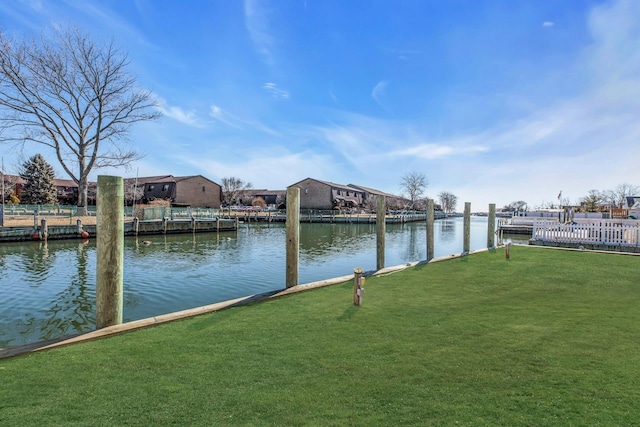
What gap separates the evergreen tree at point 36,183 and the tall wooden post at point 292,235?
56365 mm

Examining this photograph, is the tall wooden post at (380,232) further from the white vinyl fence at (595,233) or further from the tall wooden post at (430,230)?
the white vinyl fence at (595,233)

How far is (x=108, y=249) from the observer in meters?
5.30

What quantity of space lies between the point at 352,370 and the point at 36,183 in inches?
2440

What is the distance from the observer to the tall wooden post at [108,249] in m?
5.26

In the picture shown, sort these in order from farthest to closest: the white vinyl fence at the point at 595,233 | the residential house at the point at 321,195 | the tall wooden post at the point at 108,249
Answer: the residential house at the point at 321,195 < the white vinyl fence at the point at 595,233 < the tall wooden post at the point at 108,249

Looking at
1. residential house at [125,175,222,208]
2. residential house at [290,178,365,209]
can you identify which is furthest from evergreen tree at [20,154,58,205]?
residential house at [290,178,365,209]

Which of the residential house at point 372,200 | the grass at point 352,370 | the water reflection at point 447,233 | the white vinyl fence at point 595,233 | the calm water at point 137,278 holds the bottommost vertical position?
the calm water at point 137,278

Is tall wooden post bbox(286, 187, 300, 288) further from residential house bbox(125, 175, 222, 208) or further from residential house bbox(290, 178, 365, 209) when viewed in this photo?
residential house bbox(290, 178, 365, 209)

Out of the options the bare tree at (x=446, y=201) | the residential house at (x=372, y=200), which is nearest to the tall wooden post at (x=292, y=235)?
the residential house at (x=372, y=200)

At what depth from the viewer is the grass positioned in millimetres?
2912

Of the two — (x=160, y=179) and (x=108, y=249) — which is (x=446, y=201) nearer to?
(x=160, y=179)

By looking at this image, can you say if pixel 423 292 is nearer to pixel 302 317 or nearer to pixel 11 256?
pixel 302 317

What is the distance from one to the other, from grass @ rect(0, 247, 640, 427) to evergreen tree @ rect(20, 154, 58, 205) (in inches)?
2278

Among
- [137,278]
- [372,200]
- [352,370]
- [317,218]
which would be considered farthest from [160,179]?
[352,370]
